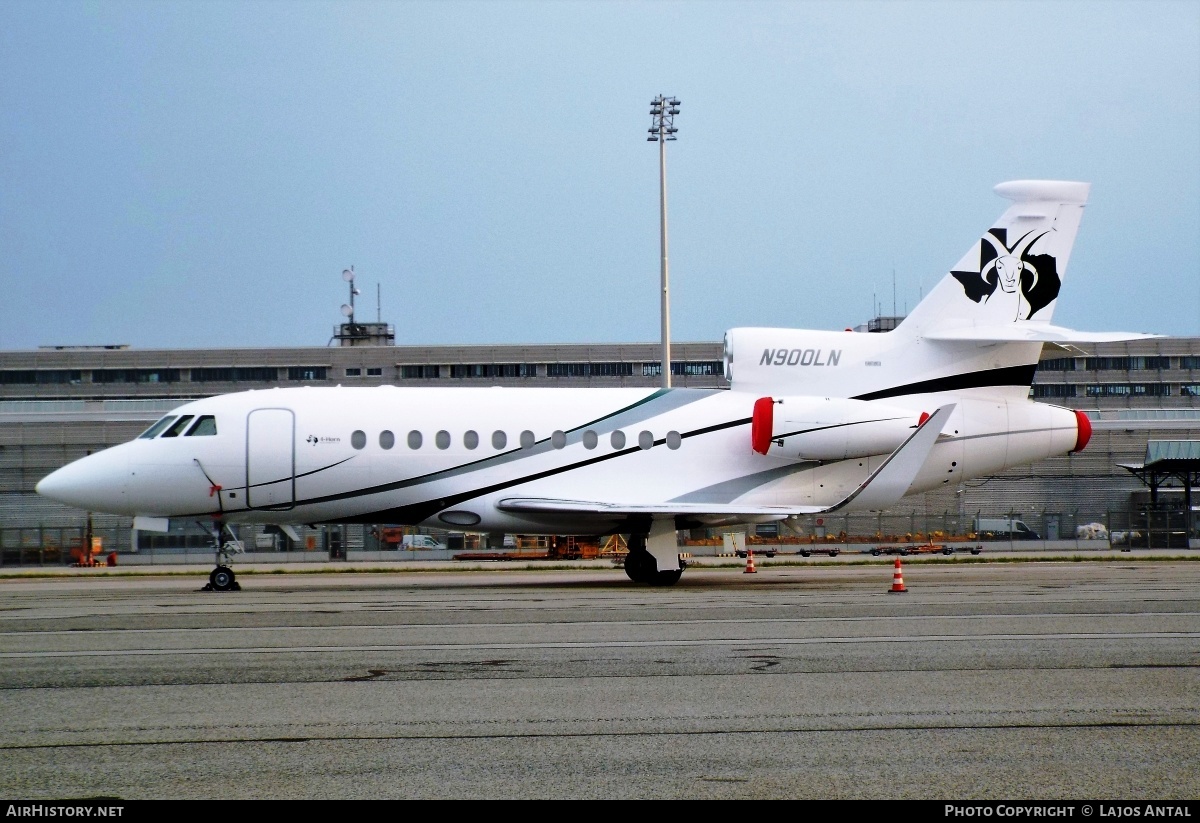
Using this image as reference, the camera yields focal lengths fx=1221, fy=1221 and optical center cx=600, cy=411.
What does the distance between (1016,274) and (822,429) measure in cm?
528

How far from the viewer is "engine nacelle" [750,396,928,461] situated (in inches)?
935

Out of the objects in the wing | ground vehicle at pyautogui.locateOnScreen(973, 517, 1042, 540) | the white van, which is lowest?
the white van

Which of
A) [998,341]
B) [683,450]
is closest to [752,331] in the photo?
[683,450]

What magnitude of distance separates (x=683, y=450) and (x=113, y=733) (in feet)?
55.1

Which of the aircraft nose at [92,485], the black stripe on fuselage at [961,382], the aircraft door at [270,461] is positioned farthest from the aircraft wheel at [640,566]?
the aircraft nose at [92,485]

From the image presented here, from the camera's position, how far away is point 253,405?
2381cm

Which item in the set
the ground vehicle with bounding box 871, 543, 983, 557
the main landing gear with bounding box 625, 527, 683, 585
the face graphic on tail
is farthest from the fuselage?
the ground vehicle with bounding box 871, 543, 983, 557

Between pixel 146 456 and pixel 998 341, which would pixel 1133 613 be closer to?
pixel 998 341

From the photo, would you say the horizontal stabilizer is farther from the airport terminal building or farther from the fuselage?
the airport terminal building

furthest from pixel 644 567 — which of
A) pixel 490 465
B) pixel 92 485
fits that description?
pixel 92 485

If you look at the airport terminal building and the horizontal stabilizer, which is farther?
the airport terminal building

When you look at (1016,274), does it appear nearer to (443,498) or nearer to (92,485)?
(443,498)

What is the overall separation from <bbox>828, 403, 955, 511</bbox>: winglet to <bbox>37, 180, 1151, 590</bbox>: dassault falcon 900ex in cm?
4
